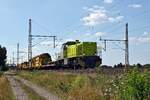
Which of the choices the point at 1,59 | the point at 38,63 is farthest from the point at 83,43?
the point at 1,59

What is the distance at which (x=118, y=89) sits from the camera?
12.4m

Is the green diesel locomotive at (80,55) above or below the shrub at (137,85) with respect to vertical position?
above

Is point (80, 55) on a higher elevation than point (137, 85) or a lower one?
higher

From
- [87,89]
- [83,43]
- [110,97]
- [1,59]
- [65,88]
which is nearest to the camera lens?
[110,97]

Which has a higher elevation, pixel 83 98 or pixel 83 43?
pixel 83 43

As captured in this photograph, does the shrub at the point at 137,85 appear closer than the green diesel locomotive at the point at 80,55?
Yes

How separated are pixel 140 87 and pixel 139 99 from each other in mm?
373

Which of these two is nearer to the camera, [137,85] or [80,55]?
[137,85]

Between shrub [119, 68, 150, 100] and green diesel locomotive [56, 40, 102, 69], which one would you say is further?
green diesel locomotive [56, 40, 102, 69]

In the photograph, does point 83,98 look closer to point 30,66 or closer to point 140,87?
point 140,87

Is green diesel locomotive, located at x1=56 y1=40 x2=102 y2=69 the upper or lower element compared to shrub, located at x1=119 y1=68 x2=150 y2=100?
upper

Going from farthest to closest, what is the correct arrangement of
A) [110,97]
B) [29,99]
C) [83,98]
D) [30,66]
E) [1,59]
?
[1,59] < [30,66] < [29,99] < [83,98] < [110,97]

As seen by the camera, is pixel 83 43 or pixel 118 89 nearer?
pixel 118 89

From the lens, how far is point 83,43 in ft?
156
